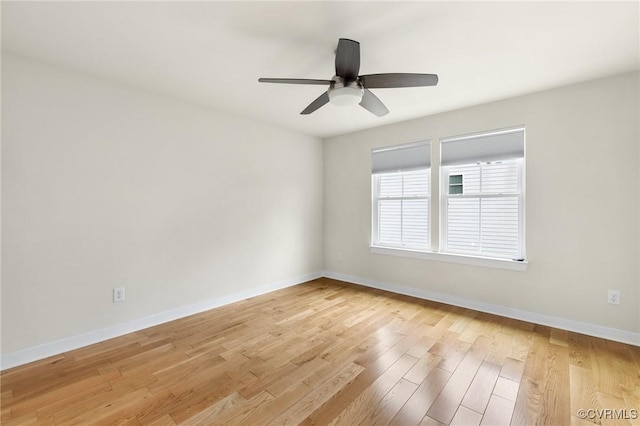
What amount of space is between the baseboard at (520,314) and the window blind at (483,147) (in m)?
1.75

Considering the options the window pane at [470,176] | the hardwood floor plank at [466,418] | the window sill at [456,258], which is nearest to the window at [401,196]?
the window sill at [456,258]

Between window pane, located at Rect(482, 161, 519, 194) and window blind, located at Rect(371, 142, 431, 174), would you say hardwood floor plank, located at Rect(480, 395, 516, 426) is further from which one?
window blind, located at Rect(371, 142, 431, 174)

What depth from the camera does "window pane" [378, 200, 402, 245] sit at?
4.20 m

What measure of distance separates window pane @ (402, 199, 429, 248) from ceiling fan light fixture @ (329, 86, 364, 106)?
2260 millimetres

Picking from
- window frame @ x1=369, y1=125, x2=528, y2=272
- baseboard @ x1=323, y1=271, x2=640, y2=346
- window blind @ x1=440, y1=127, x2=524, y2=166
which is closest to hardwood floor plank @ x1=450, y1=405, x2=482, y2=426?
baseboard @ x1=323, y1=271, x2=640, y2=346

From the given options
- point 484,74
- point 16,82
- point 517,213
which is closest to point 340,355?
point 517,213

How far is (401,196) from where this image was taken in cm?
416

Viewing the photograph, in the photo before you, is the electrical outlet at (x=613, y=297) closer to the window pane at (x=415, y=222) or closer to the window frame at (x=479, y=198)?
the window frame at (x=479, y=198)

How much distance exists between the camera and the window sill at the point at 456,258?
315cm

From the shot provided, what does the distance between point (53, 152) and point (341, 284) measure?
3.79 meters

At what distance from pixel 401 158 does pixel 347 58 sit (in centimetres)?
248

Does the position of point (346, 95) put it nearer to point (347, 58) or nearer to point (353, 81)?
point (353, 81)

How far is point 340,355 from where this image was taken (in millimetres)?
2367

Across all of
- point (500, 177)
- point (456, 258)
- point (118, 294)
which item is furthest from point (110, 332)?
point (500, 177)
